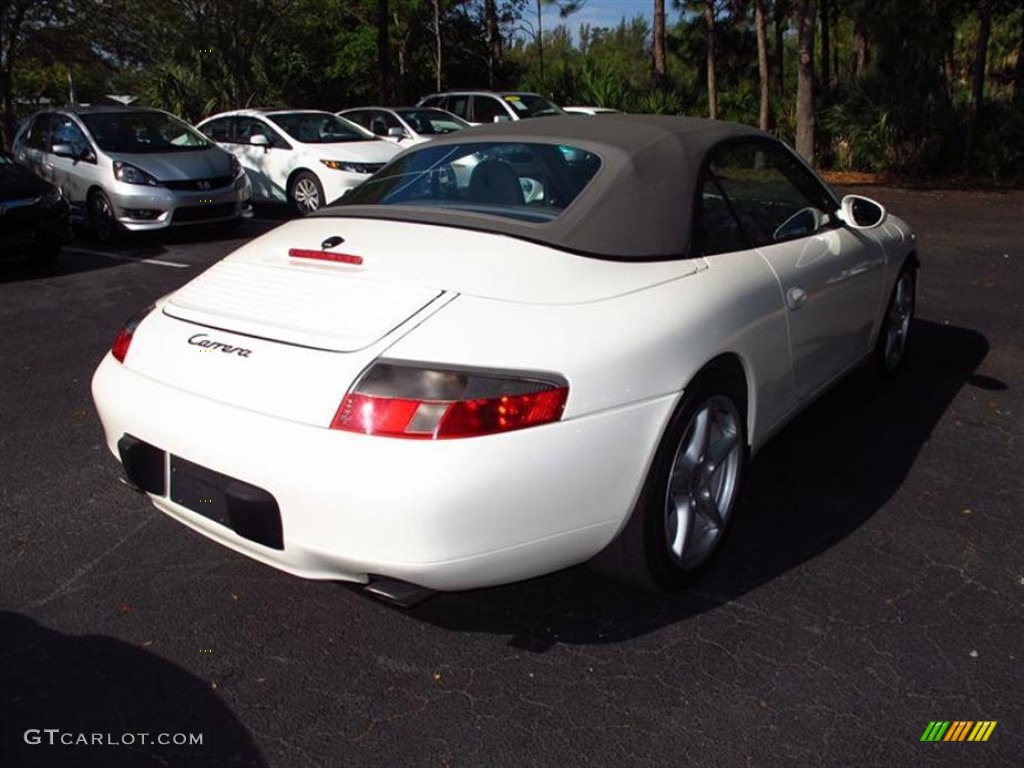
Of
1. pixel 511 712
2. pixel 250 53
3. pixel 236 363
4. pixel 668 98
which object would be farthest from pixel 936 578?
pixel 250 53

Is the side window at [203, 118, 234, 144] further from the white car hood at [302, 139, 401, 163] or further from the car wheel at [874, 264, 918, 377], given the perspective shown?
the car wheel at [874, 264, 918, 377]

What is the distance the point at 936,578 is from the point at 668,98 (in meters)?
19.3

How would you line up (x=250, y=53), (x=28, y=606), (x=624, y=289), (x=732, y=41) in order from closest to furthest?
(x=624, y=289)
(x=28, y=606)
(x=250, y=53)
(x=732, y=41)

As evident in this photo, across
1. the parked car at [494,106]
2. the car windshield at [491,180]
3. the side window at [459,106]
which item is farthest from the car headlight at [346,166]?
the car windshield at [491,180]

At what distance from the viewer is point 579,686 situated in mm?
2646

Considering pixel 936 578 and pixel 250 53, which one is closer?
pixel 936 578

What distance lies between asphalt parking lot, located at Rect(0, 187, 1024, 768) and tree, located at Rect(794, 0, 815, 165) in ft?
42.9

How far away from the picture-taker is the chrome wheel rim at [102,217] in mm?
10292

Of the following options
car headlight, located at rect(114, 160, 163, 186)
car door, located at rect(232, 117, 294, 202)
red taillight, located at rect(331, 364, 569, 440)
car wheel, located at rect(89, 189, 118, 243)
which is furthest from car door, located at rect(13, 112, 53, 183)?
red taillight, located at rect(331, 364, 569, 440)

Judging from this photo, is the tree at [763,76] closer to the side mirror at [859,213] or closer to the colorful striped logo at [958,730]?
the side mirror at [859,213]

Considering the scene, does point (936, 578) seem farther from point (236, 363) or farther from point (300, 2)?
point (300, 2)

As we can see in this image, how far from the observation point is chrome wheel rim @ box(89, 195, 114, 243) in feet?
33.8

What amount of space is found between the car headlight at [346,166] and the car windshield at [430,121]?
3.54 metres

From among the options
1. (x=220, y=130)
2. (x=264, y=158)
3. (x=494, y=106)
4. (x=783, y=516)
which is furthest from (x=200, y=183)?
(x=783, y=516)
